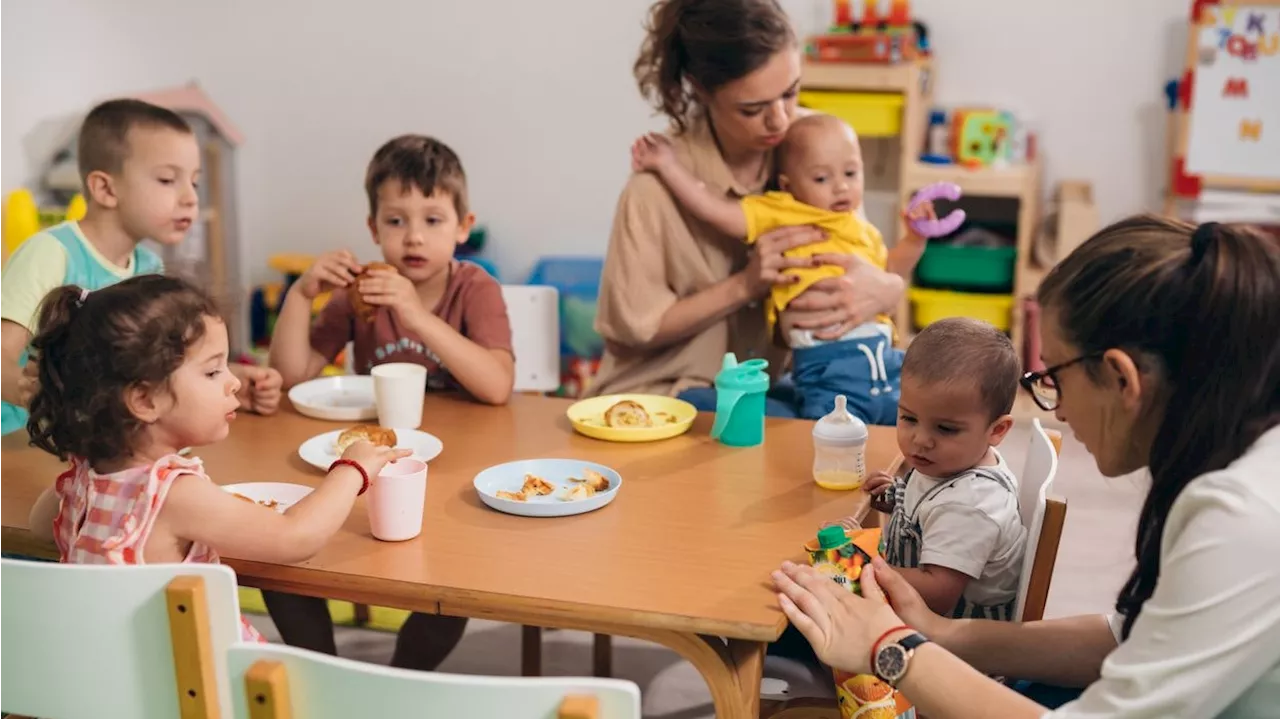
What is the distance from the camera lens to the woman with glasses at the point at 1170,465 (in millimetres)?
1137

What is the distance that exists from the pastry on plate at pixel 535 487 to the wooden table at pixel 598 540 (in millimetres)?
73

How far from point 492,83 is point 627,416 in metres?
3.02

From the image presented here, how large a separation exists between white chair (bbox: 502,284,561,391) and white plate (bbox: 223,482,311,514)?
0.96 meters

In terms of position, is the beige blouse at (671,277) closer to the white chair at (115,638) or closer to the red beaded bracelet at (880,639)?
the red beaded bracelet at (880,639)

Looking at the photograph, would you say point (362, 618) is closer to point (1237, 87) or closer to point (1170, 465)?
point (1170, 465)

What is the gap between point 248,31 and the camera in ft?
16.3

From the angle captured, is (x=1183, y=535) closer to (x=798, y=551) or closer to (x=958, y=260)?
(x=798, y=551)

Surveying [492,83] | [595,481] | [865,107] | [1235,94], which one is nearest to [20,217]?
[492,83]

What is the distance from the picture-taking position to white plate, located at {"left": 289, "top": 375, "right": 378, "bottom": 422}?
2141 millimetres

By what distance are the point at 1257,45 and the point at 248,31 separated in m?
3.60

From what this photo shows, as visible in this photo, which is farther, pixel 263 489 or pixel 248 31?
pixel 248 31

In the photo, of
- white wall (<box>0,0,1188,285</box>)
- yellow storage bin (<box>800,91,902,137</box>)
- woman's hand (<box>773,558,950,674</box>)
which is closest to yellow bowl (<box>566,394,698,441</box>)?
woman's hand (<box>773,558,950,674</box>)

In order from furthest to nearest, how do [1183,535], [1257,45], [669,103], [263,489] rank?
[1257,45]
[669,103]
[263,489]
[1183,535]

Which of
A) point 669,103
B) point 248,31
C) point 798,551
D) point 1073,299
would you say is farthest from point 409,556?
point 248,31
